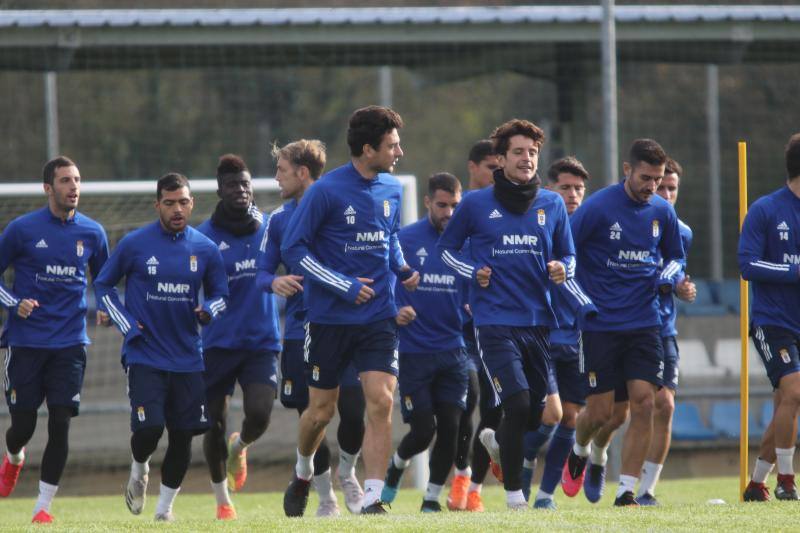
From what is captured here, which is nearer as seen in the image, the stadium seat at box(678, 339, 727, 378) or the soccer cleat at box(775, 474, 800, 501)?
the soccer cleat at box(775, 474, 800, 501)

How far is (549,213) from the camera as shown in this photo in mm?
8352

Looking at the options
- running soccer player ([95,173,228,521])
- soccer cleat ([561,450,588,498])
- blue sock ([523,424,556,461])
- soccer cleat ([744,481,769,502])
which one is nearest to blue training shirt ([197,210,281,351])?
running soccer player ([95,173,228,521])

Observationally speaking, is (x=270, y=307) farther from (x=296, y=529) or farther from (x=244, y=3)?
(x=244, y=3)

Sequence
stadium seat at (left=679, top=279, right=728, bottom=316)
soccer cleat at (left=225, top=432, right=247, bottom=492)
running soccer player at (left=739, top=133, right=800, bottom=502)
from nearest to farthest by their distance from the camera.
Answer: running soccer player at (left=739, top=133, right=800, bottom=502) → soccer cleat at (left=225, top=432, right=247, bottom=492) → stadium seat at (left=679, top=279, right=728, bottom=316)

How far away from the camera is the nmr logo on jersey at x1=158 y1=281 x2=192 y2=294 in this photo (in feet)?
29.3

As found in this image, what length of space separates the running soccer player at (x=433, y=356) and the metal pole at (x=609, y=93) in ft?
11.6

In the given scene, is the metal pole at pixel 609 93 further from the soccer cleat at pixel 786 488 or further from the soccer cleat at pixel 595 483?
the soccer cleat at pixel 786 488

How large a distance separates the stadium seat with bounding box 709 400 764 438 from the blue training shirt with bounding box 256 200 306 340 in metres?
7.81

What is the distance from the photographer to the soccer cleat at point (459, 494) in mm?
10086

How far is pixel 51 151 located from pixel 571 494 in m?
7.90

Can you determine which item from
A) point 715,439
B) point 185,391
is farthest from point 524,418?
point 715,439

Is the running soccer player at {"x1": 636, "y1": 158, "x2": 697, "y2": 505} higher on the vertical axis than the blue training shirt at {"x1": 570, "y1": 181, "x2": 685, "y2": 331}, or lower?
lower

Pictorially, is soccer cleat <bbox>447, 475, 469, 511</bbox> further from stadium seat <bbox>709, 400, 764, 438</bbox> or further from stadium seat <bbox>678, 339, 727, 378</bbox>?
stadium seat <bbox>678, 339, 727, 378</bbox>

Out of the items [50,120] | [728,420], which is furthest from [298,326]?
[728,420]
